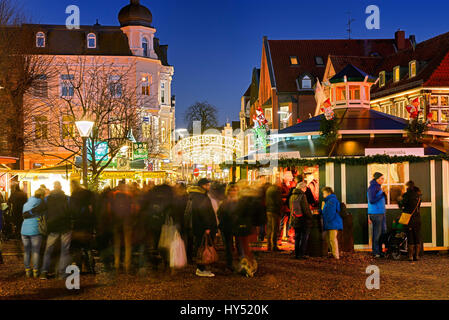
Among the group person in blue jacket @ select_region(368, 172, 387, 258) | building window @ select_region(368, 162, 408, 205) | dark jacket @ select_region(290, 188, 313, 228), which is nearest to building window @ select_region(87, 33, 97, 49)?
building window @ select_region(368, 162, 408, 205)

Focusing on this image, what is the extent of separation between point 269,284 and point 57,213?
4326mm

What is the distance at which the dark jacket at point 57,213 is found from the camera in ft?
39.9

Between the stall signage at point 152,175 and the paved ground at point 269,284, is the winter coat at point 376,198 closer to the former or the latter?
the paved ground at point 269,284

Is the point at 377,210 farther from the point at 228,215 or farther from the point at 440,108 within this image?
the point at 440,108

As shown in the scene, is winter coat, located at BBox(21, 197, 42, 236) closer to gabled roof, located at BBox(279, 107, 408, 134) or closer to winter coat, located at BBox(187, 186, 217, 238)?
winter coat, located at BBox(187, 186, 217, 238)

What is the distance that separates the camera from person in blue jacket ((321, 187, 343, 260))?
1465 cm

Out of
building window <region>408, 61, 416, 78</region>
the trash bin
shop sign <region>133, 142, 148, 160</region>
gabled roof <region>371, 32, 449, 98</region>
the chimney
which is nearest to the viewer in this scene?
the trash bin

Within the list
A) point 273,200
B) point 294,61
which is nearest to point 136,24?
point 294,61

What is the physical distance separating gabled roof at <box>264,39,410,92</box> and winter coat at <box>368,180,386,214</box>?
40.9 metres

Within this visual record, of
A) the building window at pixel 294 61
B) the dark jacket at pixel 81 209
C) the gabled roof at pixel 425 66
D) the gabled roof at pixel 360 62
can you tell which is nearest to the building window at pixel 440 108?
the gabled roof at pixel 425 66

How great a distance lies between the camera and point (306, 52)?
58625 mm

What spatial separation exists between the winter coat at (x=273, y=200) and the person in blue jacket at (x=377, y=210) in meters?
2.42
